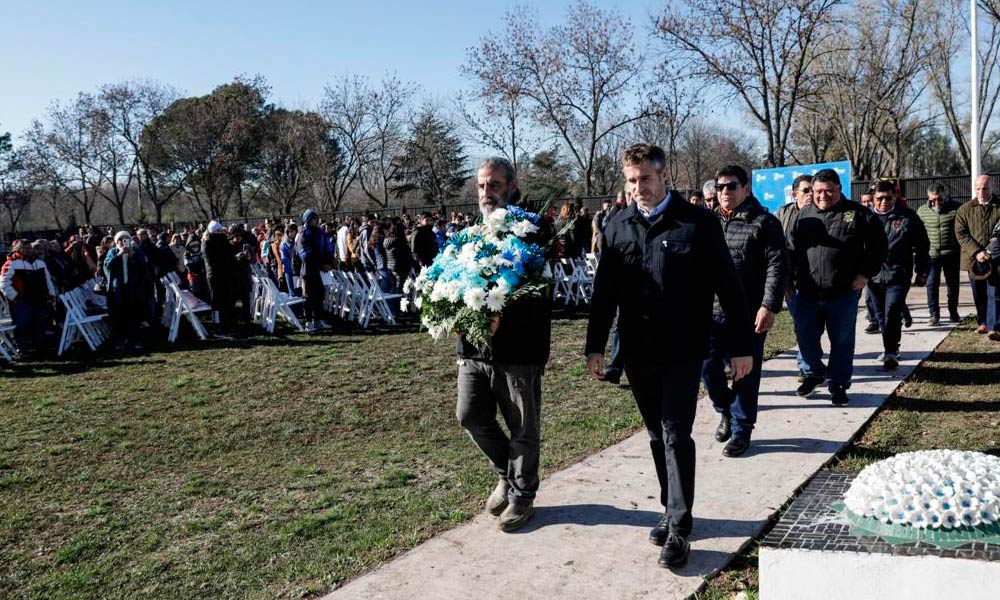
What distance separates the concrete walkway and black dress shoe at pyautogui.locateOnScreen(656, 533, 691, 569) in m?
0.04

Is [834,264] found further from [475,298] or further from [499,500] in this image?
[475,298]

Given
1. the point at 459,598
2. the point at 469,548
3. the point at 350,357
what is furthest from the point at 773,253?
the point at 350,357

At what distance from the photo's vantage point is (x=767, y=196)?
15.8m

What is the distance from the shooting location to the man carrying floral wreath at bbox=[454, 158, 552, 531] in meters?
4.13

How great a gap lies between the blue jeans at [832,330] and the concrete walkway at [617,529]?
0.39 m

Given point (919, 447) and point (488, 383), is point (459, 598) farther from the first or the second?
point (919, 447)

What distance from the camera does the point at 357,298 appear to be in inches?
572

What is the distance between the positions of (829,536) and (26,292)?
38.7 ft

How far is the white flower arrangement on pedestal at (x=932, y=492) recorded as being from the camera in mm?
2633

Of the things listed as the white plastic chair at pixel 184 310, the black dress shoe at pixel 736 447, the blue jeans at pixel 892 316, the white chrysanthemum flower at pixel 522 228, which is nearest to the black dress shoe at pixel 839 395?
the black dress shoe at pixel 736 447

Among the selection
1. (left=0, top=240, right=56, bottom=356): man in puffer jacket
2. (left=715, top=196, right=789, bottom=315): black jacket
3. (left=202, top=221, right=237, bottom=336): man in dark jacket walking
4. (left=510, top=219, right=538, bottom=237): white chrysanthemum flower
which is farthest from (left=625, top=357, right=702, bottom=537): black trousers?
(left=0, top=240, right=56, bottom=356): man in puffer jacket

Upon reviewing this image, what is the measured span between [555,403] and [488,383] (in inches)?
126

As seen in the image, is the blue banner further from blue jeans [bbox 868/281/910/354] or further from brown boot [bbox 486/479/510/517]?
brown boot [bbox 486/479/510/517]

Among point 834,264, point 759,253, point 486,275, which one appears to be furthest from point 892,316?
point 486,275
